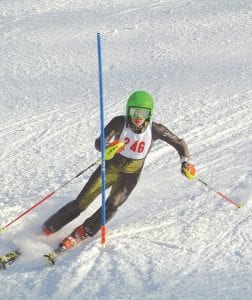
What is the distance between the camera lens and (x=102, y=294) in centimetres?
472

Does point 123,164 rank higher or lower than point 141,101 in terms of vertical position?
lower

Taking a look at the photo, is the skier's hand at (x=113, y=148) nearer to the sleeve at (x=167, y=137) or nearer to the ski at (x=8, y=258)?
the sleeve at (x=167, y=137)

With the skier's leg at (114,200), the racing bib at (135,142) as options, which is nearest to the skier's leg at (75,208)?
the skier's leg at (114,200)

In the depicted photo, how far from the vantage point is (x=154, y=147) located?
7945 millimetres

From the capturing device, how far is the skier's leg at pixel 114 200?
5.54 meters

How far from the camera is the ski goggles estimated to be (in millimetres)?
5438

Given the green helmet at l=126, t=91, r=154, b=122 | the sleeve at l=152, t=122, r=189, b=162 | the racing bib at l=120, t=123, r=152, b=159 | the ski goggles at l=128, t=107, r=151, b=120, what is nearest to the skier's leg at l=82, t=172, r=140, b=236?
the racing bib at l=120, t=123, r=152, b=159

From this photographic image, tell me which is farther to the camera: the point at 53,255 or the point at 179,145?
the point at 179,145

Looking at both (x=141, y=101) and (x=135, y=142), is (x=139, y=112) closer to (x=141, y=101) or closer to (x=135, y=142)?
(x=141, y=101)

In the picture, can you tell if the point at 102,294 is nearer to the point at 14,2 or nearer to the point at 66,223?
the point at 66,223

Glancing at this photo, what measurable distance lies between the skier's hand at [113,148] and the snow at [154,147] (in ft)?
2.89

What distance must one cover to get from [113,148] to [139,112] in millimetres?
434

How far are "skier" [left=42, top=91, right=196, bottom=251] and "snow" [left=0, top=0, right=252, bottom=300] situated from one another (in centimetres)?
19

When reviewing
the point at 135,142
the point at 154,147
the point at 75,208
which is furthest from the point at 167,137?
the point at 154,147
